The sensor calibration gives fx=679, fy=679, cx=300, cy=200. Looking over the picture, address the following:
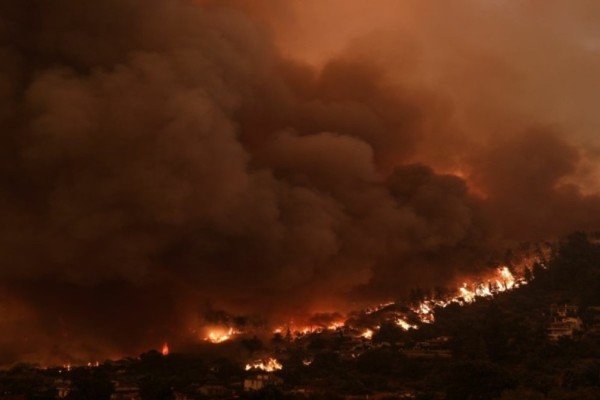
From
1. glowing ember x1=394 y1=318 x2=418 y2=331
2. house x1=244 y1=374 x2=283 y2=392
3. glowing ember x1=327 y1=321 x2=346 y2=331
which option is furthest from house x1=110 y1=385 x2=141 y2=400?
glowing ember x1=394 y1=318 x2=418 y2=331

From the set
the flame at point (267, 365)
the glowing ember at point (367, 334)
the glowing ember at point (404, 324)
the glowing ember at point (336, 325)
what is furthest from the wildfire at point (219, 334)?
the glowing ember at point (404, 324)

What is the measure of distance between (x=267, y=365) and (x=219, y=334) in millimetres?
2234

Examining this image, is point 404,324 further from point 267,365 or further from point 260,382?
point 260,382

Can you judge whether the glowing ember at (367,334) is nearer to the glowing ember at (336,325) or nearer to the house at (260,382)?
the glowing ember at (336,325)

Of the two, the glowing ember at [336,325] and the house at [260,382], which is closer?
the house at [260,382]

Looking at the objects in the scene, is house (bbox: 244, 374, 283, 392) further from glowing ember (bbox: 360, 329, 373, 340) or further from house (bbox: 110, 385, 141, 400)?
glowing ember (bbox: 360, 329, 373, 340)

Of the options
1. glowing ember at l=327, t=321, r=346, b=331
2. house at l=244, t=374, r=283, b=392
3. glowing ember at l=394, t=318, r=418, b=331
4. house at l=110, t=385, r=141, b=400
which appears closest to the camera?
house at l=110, t=385, r=141, b=400

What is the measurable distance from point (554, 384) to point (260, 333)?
11016 mm

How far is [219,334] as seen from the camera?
24.5 m

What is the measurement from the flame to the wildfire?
1442mm

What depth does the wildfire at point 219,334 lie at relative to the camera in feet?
79.5

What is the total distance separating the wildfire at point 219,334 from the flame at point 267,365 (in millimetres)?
1442

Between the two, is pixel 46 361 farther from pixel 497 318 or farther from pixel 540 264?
pixel 540 264

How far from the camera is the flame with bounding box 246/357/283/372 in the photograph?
75.7 ft
